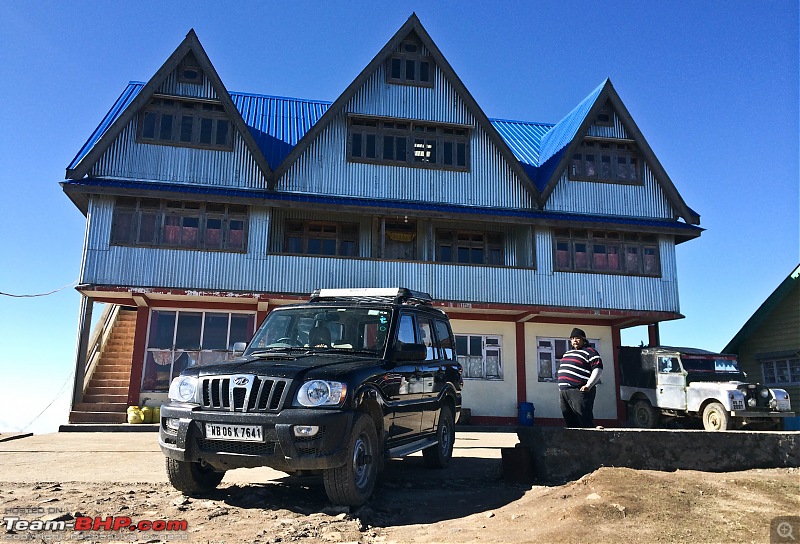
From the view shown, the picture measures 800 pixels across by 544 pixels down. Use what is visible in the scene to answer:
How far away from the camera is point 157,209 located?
17922 mm

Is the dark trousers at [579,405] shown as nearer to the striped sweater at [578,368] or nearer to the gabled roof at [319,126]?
the striped sweater at [578,368]

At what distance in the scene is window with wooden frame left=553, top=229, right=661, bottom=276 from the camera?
20156 mm

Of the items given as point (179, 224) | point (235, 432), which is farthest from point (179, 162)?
point (235, 432)

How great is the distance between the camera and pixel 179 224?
59.1ft

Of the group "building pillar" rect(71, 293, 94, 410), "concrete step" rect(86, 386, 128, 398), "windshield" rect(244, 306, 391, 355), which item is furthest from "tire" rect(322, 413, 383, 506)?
"concrete step" rect(86, 386, 128, 398)

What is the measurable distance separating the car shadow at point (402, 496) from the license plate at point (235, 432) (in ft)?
2.28

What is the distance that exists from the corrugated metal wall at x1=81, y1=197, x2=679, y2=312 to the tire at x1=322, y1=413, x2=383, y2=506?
13.0m

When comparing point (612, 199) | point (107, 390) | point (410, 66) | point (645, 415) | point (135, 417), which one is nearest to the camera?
point (135, 417)

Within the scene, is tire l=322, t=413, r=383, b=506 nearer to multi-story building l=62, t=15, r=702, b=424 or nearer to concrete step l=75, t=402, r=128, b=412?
multi-story building l=62, t=15, r=702, b=424

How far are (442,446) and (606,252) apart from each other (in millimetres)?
14199

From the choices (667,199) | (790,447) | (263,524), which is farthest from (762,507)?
(667,199)

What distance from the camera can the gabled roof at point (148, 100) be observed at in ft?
57.6

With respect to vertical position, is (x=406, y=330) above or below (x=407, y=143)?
below

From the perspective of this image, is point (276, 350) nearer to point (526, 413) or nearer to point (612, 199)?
point (526, 413)
